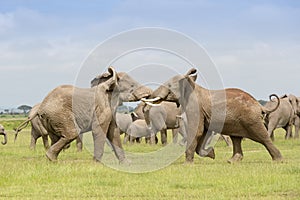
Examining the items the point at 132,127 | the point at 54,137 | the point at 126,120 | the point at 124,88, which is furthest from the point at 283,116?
the point at 54,137

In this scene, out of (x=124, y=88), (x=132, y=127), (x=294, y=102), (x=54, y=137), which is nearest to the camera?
(x=124, y=88)

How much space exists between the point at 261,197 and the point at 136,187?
1967 millimetres

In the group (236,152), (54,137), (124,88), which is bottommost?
(236,152)

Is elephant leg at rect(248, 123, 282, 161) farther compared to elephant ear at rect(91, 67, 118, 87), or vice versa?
elephant ear at rect(91, 67, 118, 87)

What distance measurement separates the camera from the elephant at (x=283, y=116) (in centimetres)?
2559

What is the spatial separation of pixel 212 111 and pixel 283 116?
41.9 ft

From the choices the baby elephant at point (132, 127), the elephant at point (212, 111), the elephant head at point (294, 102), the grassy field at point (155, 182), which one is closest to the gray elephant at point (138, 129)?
the baby elephant at point (132, 127)

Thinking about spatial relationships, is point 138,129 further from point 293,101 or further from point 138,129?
point 293,101

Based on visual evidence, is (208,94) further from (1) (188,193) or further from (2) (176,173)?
(1) (188,193)

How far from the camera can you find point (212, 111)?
14.4 meters

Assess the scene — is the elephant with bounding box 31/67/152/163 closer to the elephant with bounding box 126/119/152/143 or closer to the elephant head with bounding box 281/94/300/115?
the elephant with bounding box 126/119/152/143

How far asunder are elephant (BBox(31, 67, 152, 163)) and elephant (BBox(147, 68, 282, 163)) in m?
0.77

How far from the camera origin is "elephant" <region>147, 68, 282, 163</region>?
1434 centimetres

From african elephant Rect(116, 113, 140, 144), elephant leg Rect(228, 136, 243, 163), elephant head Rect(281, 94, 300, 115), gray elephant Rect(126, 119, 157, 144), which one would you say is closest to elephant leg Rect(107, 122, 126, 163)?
elephant leg Rect(228, 136, 243, 163)
